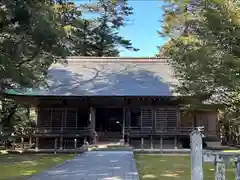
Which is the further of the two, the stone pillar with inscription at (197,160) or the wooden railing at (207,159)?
the stone pillar with inscription at (197,160)

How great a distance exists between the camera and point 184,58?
46.4ft

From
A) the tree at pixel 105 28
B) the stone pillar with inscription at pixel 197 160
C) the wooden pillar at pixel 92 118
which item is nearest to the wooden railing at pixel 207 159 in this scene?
the stone pillar with inscription at pixel 197 160

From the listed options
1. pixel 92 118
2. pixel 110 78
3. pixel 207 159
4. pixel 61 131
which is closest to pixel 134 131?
pixel 92 118

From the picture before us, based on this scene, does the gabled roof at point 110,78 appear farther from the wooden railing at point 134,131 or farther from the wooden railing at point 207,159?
the wooden railing at point 207,159

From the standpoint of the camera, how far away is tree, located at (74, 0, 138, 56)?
131 feet

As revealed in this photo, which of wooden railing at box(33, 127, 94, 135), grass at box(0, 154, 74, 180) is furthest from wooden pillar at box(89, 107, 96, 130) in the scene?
grass at box(0, 154, 74, 180)

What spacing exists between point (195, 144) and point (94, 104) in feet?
59.1

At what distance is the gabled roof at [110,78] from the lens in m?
22.4

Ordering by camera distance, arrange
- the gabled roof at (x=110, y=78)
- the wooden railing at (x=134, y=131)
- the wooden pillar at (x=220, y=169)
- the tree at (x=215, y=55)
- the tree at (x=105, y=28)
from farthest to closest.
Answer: the tree at (x=105, y=28) < the gabled roof at (x=110, y=78) < the wooden railing at (x=134, y=131) < the tree at (x=215, y=55) < the wooden pillar at (x=220, y=169)

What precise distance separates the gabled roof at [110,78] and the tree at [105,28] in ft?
37.3

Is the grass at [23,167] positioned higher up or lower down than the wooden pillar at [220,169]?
lower down

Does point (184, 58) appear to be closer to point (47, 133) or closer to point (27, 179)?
point (27, 179)

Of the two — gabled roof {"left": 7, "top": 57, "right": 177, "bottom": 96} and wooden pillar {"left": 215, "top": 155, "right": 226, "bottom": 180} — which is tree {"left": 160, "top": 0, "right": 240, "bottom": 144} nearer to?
wooden pillar {"left": 215, "top": 155, "right": 226, "bottom": 180}

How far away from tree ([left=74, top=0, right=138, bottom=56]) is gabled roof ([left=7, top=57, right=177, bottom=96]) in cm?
1137
